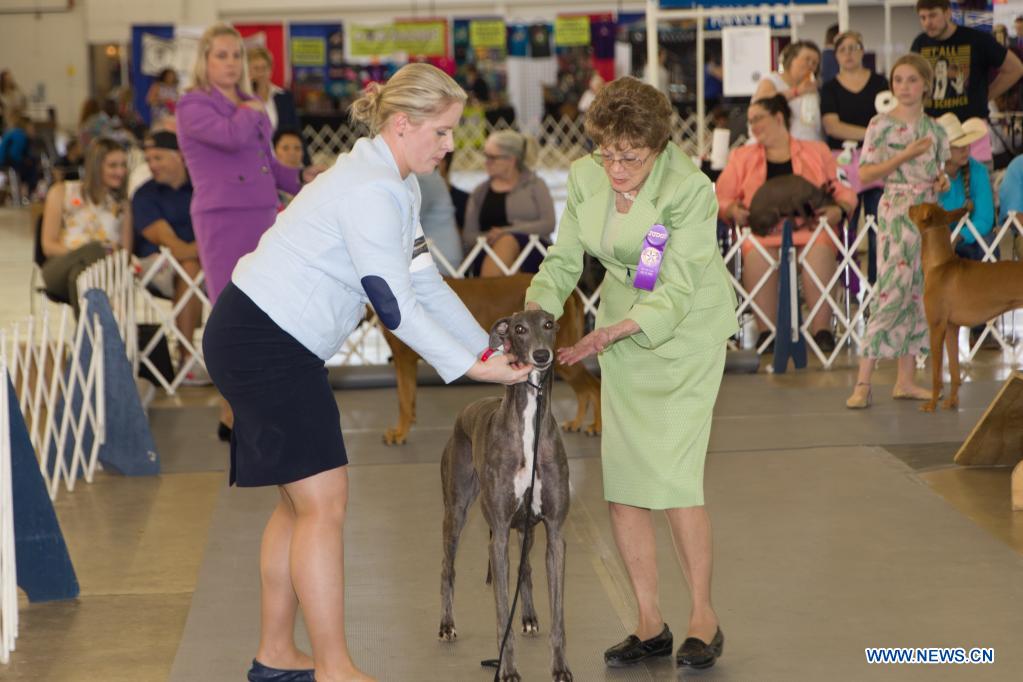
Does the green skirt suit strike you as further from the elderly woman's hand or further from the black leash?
the elderly woman's hand

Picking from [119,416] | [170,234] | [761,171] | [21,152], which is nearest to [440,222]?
[170,234]

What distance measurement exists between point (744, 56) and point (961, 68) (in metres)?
1.67

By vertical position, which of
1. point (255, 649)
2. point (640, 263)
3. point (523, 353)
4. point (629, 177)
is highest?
point (629, 177)

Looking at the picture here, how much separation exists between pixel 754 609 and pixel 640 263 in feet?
3.75

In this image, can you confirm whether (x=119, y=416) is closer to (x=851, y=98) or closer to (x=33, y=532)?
(x=33, y=532)

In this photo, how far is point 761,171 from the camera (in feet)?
24.2

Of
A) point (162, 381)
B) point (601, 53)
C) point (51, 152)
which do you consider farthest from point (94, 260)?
point (601, 53)

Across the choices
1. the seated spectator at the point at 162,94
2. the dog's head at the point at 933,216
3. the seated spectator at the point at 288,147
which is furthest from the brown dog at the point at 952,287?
the seated spectator at the point at 162,94

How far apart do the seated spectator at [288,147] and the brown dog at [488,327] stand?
237 centimetres

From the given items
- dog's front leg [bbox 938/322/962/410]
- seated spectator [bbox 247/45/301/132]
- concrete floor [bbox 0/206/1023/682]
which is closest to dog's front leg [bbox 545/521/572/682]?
concrete floor [bbox 0/206/1023/682]

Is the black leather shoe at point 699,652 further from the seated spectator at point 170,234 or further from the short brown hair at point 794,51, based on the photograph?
the short brown hair at point 794,51

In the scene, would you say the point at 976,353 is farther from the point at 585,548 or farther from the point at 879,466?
the point at 585,548

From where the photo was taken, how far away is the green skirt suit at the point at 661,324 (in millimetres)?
2957

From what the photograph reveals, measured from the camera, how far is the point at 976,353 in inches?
290
